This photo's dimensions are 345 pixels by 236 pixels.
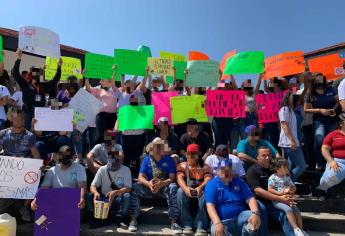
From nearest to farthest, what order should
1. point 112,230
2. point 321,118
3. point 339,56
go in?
point 112,230, point 321,118, point 339,56

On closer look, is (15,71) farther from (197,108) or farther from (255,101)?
(255,101)

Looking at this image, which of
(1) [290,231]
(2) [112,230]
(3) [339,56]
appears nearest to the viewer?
(1) [290,231]

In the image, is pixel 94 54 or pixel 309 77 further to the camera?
pixel 94 54

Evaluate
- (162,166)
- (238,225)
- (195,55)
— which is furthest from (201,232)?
(195,55)

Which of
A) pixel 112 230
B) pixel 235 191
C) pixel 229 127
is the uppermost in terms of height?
pixel 229 127

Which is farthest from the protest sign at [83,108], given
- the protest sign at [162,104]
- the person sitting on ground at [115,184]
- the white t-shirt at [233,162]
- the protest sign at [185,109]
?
the white t-shirt at [233,162]

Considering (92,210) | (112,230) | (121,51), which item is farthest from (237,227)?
(121,51)

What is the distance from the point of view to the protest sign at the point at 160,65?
28.2 ft

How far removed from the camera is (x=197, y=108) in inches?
311

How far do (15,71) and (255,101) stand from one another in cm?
509

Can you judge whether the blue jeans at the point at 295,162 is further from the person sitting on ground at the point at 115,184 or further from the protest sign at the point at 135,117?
the person sitting on ground at the point at 115,184

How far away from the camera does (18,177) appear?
6.04m

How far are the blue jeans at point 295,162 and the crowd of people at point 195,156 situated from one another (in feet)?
0.06

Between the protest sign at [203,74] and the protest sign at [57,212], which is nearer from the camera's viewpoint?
the protest sign at [57,212]
